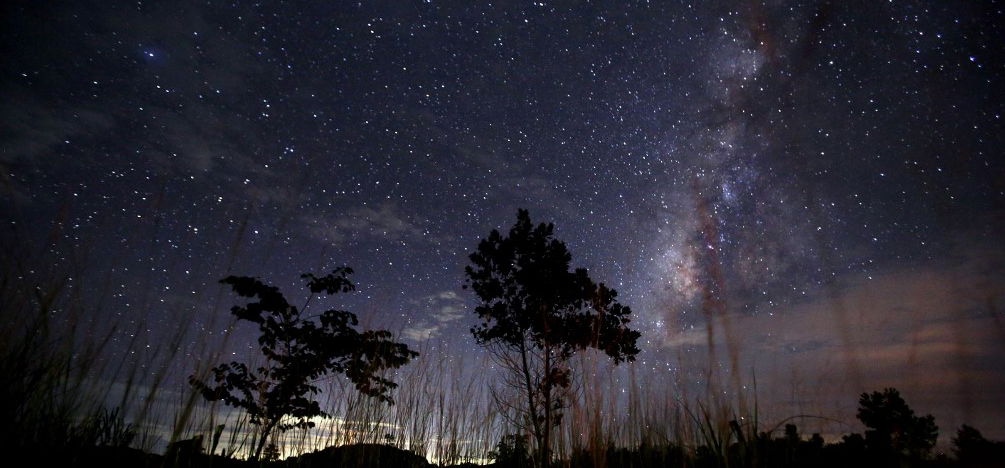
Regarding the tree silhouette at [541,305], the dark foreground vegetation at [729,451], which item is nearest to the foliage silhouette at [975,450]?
the dark foreground vegetation at [729,451]

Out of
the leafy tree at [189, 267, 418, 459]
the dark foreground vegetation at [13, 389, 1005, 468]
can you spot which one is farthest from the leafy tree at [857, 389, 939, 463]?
the leafy tree at [189, 267, 418, 459]

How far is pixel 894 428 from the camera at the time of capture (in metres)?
3.79

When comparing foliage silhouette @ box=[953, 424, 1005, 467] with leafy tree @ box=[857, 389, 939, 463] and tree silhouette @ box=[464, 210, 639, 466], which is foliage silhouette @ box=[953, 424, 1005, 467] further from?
tree silhouette @ box=[464, 210, 639, 466]

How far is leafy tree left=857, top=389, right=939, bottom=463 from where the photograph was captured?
3.26m

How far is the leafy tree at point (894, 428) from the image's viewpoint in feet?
10.7

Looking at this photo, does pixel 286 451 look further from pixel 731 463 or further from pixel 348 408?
pixel 731 463

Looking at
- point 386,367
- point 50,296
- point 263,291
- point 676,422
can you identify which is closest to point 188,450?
point 50,296

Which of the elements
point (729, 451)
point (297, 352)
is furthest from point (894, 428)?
point (297, 352)

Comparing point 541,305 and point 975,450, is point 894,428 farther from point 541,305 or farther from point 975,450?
point 541,305

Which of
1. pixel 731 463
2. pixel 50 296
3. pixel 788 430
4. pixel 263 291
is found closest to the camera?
pixel 50 296

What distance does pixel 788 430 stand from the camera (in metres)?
3.56

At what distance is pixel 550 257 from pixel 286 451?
5296 mm

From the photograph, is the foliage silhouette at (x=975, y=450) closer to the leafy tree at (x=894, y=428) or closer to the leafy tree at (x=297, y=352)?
the leafy tree at (x=894, y=428)

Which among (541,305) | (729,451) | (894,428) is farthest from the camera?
(541,305)
